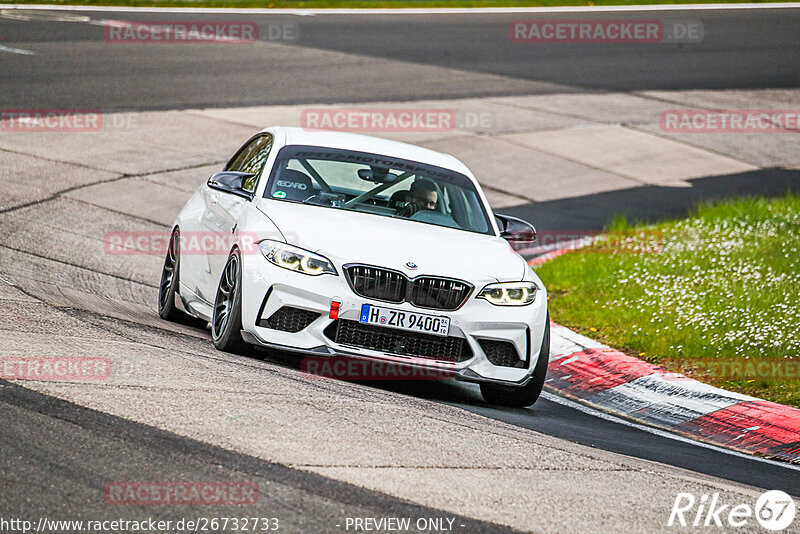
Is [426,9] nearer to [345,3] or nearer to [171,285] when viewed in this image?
[345,3]

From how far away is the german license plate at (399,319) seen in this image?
7.32 m

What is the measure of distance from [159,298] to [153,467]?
4.87 metres

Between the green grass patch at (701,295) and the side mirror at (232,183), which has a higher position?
the side mirror at (232,183)

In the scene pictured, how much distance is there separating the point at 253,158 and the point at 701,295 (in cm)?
448

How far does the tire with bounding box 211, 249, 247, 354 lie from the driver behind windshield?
1.41m

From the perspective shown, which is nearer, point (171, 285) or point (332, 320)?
point (332, 320)

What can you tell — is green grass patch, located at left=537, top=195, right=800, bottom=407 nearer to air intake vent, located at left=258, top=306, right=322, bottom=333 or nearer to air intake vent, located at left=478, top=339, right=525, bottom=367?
air intake vent, located at left=478, top=339, right=525, bottom=367

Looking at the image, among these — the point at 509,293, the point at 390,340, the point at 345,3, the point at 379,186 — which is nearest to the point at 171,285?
the point at 379,186

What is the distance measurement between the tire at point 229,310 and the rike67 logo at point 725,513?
10.3 feet

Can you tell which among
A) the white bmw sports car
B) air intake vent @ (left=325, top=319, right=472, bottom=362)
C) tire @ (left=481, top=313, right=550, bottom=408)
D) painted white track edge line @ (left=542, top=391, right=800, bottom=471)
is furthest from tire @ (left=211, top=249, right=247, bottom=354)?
painted white track edge line @ (left=542, top=391, right=800, bottom=471)

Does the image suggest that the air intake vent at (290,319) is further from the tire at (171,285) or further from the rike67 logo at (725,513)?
the rike67 logo at (725,513)

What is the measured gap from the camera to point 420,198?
344 inches

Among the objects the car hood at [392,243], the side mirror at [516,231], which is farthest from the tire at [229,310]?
the side mirror at [516,231]

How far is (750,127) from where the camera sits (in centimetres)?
2242
